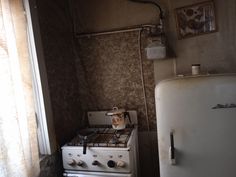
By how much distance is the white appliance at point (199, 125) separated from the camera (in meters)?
1.22

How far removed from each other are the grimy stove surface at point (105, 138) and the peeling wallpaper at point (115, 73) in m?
0.26

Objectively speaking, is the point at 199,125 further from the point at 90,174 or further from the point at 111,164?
the point at 90,174

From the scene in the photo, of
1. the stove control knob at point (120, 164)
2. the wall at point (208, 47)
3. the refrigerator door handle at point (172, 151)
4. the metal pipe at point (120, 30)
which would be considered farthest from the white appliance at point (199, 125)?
the metal pipe at point (120, 30)

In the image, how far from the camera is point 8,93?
1.26 m

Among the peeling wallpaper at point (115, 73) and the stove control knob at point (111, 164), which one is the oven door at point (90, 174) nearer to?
the stove control knob at point (111, 164)

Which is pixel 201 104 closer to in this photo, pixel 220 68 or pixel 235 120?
pixel 235 120

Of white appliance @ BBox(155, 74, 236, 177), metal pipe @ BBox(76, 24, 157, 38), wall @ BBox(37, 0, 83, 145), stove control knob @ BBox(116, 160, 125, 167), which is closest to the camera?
white appliance @ BBox(155, 74, 236, 177)

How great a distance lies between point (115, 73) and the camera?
201cm

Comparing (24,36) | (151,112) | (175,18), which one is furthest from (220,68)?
(24,36)

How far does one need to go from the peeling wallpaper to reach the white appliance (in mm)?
661

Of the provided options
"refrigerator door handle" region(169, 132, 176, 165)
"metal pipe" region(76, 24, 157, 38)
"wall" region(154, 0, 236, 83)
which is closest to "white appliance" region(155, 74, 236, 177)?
"refrigerator door handle" region(169, 132, 176, 165)

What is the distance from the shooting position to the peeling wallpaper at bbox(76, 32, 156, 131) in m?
1.95

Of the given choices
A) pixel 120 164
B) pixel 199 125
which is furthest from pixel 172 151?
pixel 120 164

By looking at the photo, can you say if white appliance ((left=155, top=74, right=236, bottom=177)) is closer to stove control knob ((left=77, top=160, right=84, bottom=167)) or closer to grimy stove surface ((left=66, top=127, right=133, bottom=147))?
grimy stove surface ((left=66, top=127, right=133, bottom=147))
